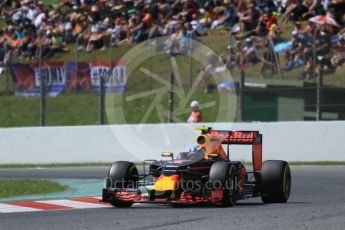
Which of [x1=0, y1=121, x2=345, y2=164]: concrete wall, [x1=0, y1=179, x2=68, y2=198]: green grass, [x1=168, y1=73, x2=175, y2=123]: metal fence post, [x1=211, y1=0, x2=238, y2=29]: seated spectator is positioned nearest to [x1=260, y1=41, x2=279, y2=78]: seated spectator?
[x1=0, y1=121, x2=345, y2=164]: concrete wall

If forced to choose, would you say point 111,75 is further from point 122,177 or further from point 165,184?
point 165,184

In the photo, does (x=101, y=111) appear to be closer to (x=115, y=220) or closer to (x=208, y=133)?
(x=208, y=133)

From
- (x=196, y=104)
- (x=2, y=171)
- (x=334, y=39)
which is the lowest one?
(x=2, y=171)

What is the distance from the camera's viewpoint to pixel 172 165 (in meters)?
12.1

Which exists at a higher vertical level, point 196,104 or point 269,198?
point 196,104

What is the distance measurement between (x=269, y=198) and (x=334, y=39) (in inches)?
354

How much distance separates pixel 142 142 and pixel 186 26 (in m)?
4.03

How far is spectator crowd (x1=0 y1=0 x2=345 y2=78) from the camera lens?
21531 millimetres

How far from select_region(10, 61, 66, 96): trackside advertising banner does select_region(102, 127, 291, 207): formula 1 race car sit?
1090cm

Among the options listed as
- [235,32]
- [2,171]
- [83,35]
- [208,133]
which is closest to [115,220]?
[208,133]

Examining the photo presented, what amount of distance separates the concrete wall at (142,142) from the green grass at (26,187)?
14.1ft

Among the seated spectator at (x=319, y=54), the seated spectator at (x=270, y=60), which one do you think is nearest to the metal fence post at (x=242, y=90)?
the seated spectator at (x=270, y=60)

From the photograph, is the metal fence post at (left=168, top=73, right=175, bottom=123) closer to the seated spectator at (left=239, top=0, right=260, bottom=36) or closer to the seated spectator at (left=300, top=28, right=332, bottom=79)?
the seated spectator at (left=239, top=0, right=260, bottom=36)

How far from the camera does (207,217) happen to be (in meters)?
10.4
